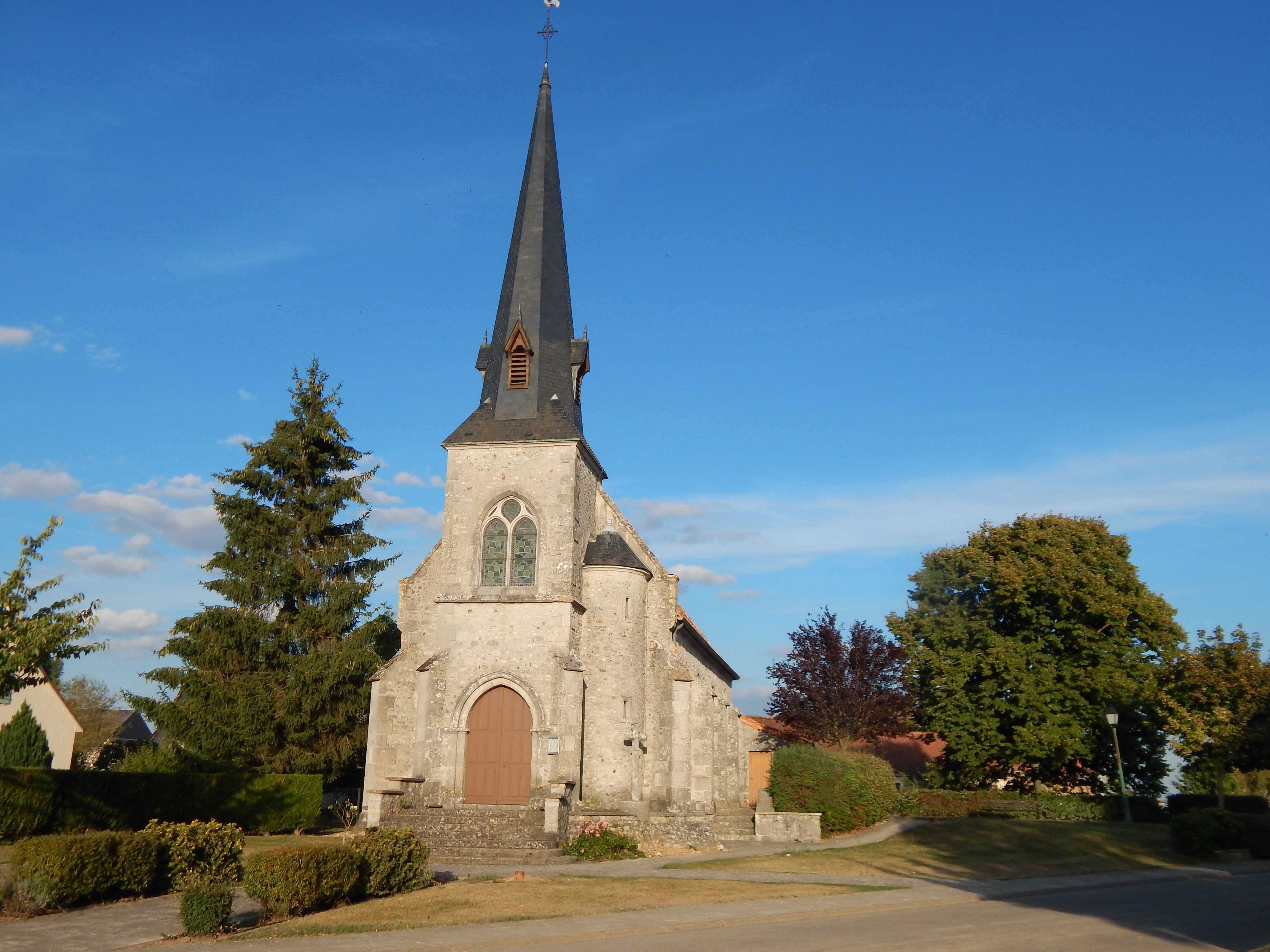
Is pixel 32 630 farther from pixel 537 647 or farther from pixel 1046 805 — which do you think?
pixel 1046 805

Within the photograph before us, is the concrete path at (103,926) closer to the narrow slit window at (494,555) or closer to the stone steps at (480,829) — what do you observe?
the stone steps at (480,829)

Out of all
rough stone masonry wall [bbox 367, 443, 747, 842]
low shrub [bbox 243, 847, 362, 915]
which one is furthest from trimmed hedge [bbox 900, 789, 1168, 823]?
low shrub [bbox 243, 847, 362, 915]

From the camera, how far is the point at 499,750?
2414cm

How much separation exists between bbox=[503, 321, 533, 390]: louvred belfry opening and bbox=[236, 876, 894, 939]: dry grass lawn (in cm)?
1433

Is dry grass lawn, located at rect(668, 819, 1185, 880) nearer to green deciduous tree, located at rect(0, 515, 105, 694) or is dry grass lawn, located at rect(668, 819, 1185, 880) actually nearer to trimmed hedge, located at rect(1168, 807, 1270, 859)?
trimmed hedge, located at rect(1168, 807, 1270, 859)

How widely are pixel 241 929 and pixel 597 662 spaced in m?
14.5

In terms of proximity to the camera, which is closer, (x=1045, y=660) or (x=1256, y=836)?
(x=1256, y=836)

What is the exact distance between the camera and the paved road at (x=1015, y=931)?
10.9 meters

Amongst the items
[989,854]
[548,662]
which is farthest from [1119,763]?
[548,662]

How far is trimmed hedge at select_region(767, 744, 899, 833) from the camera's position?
26438mm

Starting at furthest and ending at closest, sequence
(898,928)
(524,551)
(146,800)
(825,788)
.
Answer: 1. (825,788)
2. (524,551)
3. (146,800)
4. (898,928)

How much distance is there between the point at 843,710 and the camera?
31531 millimetres

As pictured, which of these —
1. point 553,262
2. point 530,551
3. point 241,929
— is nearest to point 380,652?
point 530,551

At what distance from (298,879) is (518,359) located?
17345 millimetres
